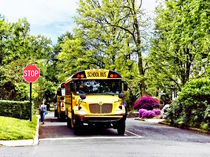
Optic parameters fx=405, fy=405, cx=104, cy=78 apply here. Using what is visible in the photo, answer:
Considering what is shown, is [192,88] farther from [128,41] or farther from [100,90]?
[128,41]

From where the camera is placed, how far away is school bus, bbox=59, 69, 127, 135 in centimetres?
1795

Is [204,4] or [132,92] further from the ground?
[204,4]

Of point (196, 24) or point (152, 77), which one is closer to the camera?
A: point (196, 24)

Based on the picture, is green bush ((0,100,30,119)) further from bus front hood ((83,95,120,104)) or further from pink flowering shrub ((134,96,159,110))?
pink flowering shrub ((134,96,159,110))

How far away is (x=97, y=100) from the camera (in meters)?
18.1

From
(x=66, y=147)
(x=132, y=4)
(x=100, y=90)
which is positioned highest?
(x=132, y=4)

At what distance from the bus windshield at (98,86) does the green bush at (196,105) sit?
19.2ft

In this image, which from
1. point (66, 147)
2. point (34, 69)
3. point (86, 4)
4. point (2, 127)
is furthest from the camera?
point (86, 4)

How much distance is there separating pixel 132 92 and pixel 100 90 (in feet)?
115

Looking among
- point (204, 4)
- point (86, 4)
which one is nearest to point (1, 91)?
point (86, 4)

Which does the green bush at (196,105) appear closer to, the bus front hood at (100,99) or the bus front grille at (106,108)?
the bus front hood at (100,99)

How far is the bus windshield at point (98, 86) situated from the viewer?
18.9 m

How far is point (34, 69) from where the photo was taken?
24156 mm

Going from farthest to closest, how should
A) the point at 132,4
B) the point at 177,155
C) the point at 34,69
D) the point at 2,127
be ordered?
the point at 132,4 → the point at 34,69 → the point at 2,127 → the point at 177,155
